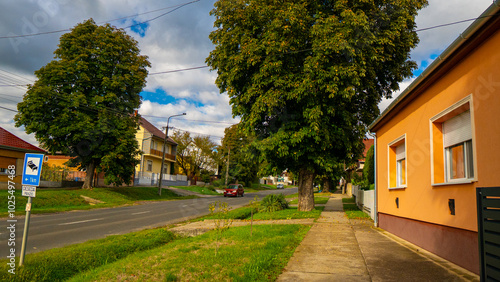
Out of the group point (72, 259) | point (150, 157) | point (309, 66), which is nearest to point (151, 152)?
point (150, 157)

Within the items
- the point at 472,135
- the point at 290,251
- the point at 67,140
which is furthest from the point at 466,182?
the point at 67,140

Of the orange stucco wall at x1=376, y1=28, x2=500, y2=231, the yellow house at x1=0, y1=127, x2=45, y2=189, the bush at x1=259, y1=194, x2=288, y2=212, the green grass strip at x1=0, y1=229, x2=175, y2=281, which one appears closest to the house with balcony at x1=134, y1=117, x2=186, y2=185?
the yellow house at x1=0, y1=127, x2=45, y2=189

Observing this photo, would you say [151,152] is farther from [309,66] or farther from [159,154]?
[309,66]

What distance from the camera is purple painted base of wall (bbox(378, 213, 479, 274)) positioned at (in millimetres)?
5094

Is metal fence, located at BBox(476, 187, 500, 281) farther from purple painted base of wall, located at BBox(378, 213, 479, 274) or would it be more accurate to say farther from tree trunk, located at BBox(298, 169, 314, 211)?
tree trunk, located at BBox(298, 169, 314, 211)

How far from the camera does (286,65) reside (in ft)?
45.5

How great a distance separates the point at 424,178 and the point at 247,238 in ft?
15.0

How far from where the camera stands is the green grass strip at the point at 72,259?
5.31 metres

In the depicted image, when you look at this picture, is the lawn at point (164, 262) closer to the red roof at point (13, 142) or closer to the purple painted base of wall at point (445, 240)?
the purple painted base of wall at point (445, 240)

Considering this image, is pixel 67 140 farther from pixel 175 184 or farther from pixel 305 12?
pixel 175 184

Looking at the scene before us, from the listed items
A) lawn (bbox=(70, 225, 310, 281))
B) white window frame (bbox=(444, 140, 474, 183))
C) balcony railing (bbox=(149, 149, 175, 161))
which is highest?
balcony railing (bbox=(149, 149, 175, 161))

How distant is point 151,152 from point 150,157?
1.67 m

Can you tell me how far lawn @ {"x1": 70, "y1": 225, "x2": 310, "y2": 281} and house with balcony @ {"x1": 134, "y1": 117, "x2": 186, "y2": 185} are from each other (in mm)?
36867

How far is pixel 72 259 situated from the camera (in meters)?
6.32
